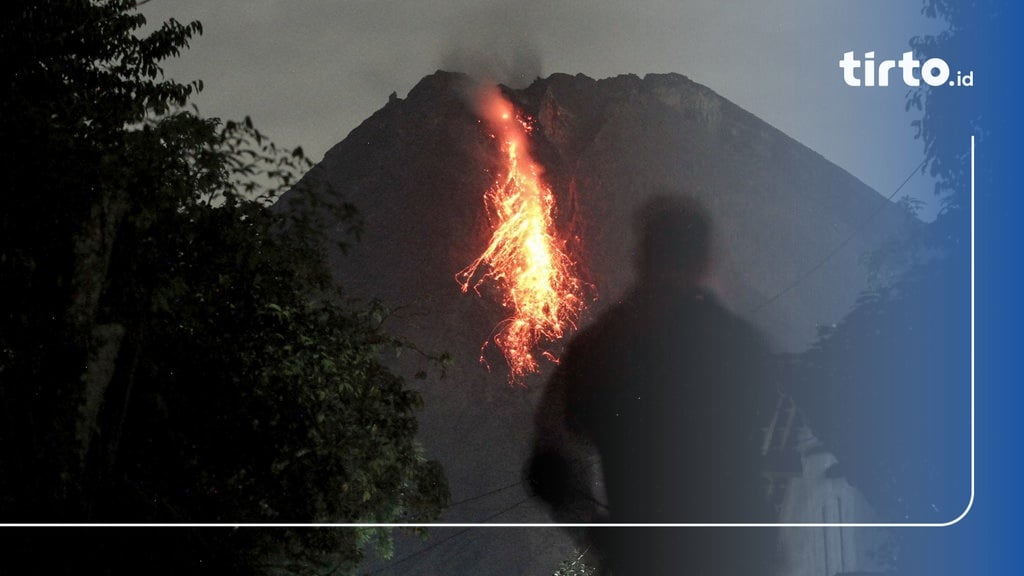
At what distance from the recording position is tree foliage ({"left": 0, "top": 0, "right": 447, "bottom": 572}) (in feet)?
52.9

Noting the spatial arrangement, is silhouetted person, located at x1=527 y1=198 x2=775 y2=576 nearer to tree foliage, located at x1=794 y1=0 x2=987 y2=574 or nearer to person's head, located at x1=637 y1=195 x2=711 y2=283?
person's head, located at x1=637 y1=195 x2=711 y2=283

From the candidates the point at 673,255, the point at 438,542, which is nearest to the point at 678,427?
the point at 673,255

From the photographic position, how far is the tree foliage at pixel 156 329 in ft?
52.9

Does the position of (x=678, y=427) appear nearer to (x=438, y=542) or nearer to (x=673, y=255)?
(x=673, y=255)

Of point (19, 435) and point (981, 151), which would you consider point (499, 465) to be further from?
point (19, 435)

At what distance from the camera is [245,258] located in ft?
61.1

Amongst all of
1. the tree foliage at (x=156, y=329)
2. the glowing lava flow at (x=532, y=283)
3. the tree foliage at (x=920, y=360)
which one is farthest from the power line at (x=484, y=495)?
the tree foliage at (x=156, y=329)

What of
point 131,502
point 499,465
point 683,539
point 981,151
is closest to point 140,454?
point 131,502

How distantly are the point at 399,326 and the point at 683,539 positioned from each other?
136m

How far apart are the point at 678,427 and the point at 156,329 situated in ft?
165

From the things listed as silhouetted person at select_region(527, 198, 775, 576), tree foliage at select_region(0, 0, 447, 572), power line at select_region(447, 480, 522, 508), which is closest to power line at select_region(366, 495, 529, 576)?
power line at select_region(447, 480, 522, 508)

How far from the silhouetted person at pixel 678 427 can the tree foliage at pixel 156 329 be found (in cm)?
2969

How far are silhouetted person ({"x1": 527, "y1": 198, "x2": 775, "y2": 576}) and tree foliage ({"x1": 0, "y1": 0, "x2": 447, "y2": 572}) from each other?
29690mm

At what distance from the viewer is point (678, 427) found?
65938 mm
